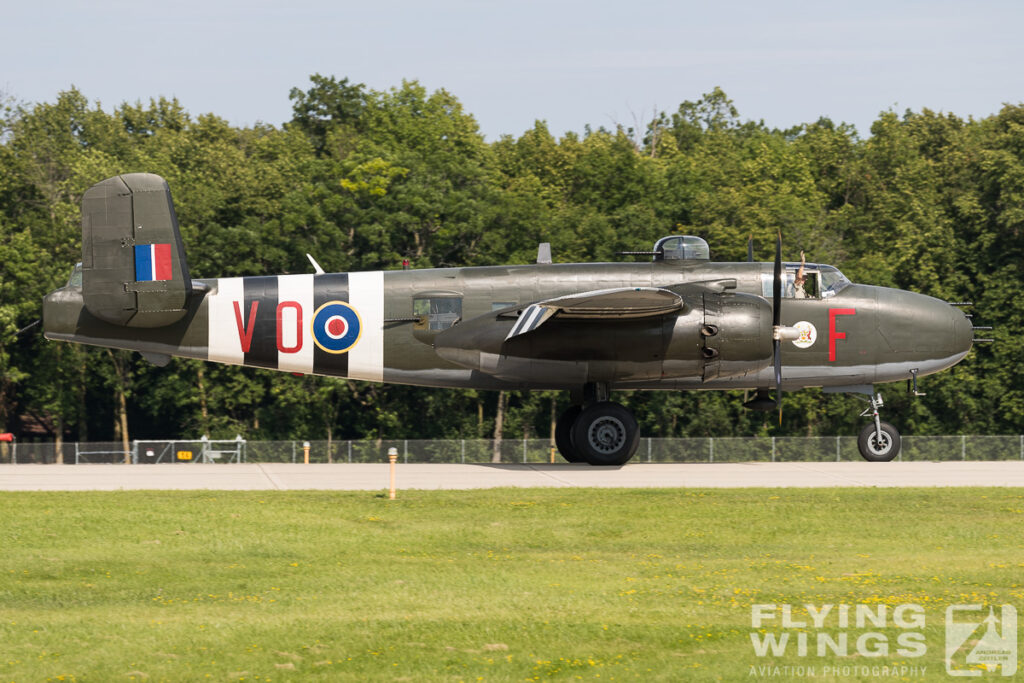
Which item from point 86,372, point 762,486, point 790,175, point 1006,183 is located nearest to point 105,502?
point 762,486

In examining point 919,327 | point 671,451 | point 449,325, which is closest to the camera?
point 449,325

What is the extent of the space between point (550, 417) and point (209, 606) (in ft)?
155

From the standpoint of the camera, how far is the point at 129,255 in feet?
85.5

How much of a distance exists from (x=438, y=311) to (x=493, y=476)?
4.27 m

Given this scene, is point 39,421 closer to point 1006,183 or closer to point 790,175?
point 790,175

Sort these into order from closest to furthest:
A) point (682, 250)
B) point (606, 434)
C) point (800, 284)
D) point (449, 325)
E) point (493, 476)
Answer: point (493, 476) < point (606, 434) < point (800, 284) < point (449, 325) < point (682, 250)

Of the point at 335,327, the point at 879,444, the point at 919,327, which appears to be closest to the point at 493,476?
the point at 335,327

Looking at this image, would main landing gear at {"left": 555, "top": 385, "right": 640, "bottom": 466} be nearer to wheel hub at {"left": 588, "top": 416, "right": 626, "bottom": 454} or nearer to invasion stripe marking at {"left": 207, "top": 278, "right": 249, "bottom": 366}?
wheel hub at {"left": 588, "top": 416, "right": 626, "bottom": 454}

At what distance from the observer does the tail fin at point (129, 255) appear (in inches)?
1025

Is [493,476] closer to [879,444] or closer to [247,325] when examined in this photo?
[247,325]

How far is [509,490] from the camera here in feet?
73.3

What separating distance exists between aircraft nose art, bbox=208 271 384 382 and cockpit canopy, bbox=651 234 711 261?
6602mm

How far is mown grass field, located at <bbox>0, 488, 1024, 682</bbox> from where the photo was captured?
12242 mm

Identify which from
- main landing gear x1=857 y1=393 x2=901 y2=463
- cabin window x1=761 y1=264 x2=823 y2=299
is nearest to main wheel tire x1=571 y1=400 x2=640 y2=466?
cabin window x1=761 y1=264 x2=823 y2=299
